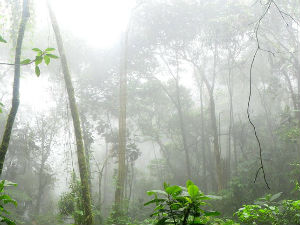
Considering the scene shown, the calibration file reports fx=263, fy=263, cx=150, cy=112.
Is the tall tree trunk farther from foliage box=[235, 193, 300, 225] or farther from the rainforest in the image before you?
foliage box=[235, 193, 300, 225]

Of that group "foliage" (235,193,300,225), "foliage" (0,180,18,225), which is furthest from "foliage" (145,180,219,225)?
"foliage" (235,193,300,225)

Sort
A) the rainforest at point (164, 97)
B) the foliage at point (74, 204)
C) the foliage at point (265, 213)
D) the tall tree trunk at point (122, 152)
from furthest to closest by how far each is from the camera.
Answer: the rainforest at point (164, 97) → the tall tree trunk at point (122, 152) → the foliage at point (74, 204) → the foliage at point (265, 213)

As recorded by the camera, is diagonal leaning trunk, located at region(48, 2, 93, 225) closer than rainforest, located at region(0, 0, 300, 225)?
Yes

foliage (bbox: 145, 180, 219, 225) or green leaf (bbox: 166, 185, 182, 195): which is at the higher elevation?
green leaf (bbox: 166, 185, 182, 195)

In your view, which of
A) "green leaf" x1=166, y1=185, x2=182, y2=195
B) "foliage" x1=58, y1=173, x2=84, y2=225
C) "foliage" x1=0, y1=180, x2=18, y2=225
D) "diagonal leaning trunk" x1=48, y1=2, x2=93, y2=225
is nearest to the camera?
"green leaf" x1=166, y1=185, x2=182, y2=195

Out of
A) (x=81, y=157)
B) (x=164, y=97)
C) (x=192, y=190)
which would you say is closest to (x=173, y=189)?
(x=192, y=190)

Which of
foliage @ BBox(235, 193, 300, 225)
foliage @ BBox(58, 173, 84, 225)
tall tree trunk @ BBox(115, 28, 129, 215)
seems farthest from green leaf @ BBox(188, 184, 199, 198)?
tall tree trunk @ BBox(115, 28, 129, 215)

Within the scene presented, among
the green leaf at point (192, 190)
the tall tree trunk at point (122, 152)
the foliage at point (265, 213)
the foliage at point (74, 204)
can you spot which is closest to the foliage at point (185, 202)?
the green leaf at point (192, 190)

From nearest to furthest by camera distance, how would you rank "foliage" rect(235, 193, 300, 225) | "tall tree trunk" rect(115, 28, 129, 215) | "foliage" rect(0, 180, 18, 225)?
"foliage" rect(0, 180, 18, 225)
"foliage" rect(235, 193, 300, 225)
"tall tree trunk" rect(115, 28, 129, 215)

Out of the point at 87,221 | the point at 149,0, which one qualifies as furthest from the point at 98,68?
the point at 87,221

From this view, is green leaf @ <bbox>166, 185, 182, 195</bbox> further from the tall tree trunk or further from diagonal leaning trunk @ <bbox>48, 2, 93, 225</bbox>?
the tall tree trunk

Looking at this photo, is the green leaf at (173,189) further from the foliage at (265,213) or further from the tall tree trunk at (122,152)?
the tall tree trunk at (122,152)

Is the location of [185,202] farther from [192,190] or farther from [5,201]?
[5,201]

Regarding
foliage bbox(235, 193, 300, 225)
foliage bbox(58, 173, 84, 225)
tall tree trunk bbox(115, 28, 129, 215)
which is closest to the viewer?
foliage bbox(235, 193, 300, 225)
